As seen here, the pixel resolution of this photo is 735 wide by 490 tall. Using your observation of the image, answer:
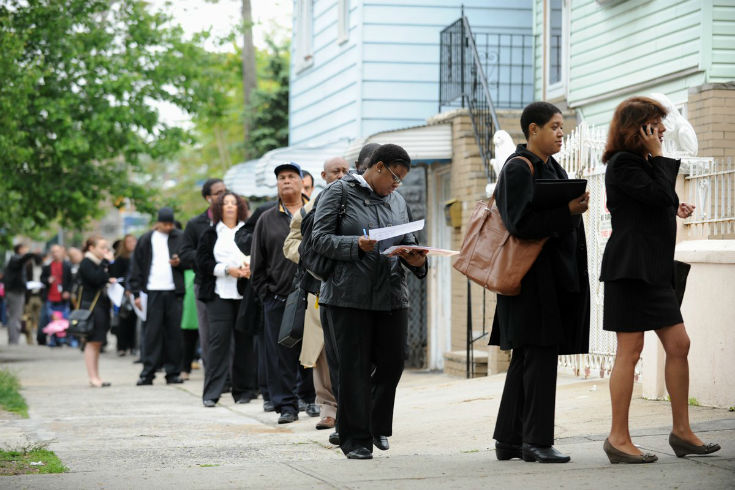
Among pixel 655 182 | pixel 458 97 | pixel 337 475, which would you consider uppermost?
pixel 458 97

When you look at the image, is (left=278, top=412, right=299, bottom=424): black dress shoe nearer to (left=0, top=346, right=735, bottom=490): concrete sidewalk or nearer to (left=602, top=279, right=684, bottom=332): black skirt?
(left=0, top=346, right=735, bottom=490): concrete sidewalk

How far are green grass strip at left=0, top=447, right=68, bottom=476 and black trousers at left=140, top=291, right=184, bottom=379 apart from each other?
20.9 feet

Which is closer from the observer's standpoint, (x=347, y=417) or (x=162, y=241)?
(x=347, y=417)

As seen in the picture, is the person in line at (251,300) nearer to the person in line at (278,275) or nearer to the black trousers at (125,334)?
the person in line at (278,275)

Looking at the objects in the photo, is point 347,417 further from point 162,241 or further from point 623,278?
point 162,241

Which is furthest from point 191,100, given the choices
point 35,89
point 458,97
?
point 458,97

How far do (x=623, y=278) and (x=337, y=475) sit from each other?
173cm

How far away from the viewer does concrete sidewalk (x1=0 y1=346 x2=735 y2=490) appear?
5.98m

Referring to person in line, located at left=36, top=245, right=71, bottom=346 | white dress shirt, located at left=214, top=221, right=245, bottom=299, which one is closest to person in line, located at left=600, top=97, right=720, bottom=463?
white dress shirt, located at left=214, top=221, right=245, bottom=299

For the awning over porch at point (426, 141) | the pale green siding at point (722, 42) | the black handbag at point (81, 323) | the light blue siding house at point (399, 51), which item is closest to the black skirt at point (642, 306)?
the pale green siding at point (722, 42)

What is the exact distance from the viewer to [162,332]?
46.8ft

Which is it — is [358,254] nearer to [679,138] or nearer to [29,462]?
[29,462]

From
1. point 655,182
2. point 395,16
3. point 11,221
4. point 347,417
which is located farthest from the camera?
point 11,221

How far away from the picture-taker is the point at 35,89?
813 inches
